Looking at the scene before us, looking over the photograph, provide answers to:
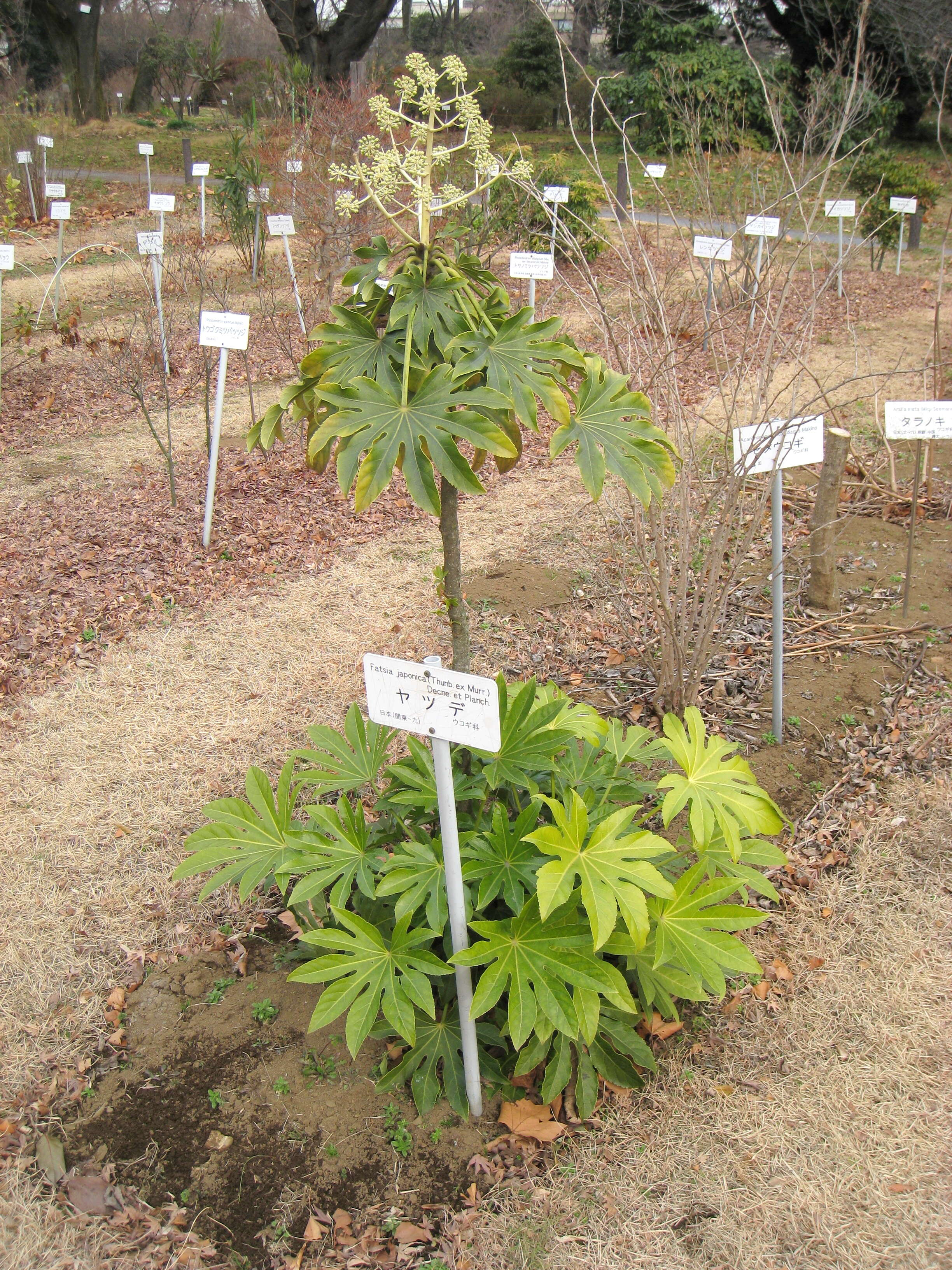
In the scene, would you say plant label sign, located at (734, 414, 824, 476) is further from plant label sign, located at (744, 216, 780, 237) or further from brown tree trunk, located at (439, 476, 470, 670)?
brown tree trunk, located at (439, 476, 470, 670)

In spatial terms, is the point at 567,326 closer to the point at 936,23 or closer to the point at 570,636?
the point at 570,636

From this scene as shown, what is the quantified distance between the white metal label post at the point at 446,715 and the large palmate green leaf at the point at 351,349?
0.62 metres

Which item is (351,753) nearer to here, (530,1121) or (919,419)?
(530,1121)

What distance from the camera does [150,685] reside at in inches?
170

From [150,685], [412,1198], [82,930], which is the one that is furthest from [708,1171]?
[150,685]

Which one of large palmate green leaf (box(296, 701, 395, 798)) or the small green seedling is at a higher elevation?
large palmate green leaf (box(296, 701, 395, 798))

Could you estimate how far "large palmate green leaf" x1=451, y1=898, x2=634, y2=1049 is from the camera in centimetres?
198

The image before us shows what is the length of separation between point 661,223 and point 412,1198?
1527 cm

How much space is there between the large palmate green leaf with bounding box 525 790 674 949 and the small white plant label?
23.3 feet

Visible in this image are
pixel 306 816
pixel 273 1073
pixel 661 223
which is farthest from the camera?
pixel 661 223

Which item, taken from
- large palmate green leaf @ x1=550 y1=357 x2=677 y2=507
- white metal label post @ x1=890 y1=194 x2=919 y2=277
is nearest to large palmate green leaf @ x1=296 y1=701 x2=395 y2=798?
large palmate green leaf @ x1=550 y1=357 x2=677 y2=507

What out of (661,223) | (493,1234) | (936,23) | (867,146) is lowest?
(493,1234)

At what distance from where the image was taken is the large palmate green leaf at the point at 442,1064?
7.52ft

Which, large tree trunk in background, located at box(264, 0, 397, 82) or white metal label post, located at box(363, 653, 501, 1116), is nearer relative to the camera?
white metal label post, located at box(363, 653, 501, 1116)
